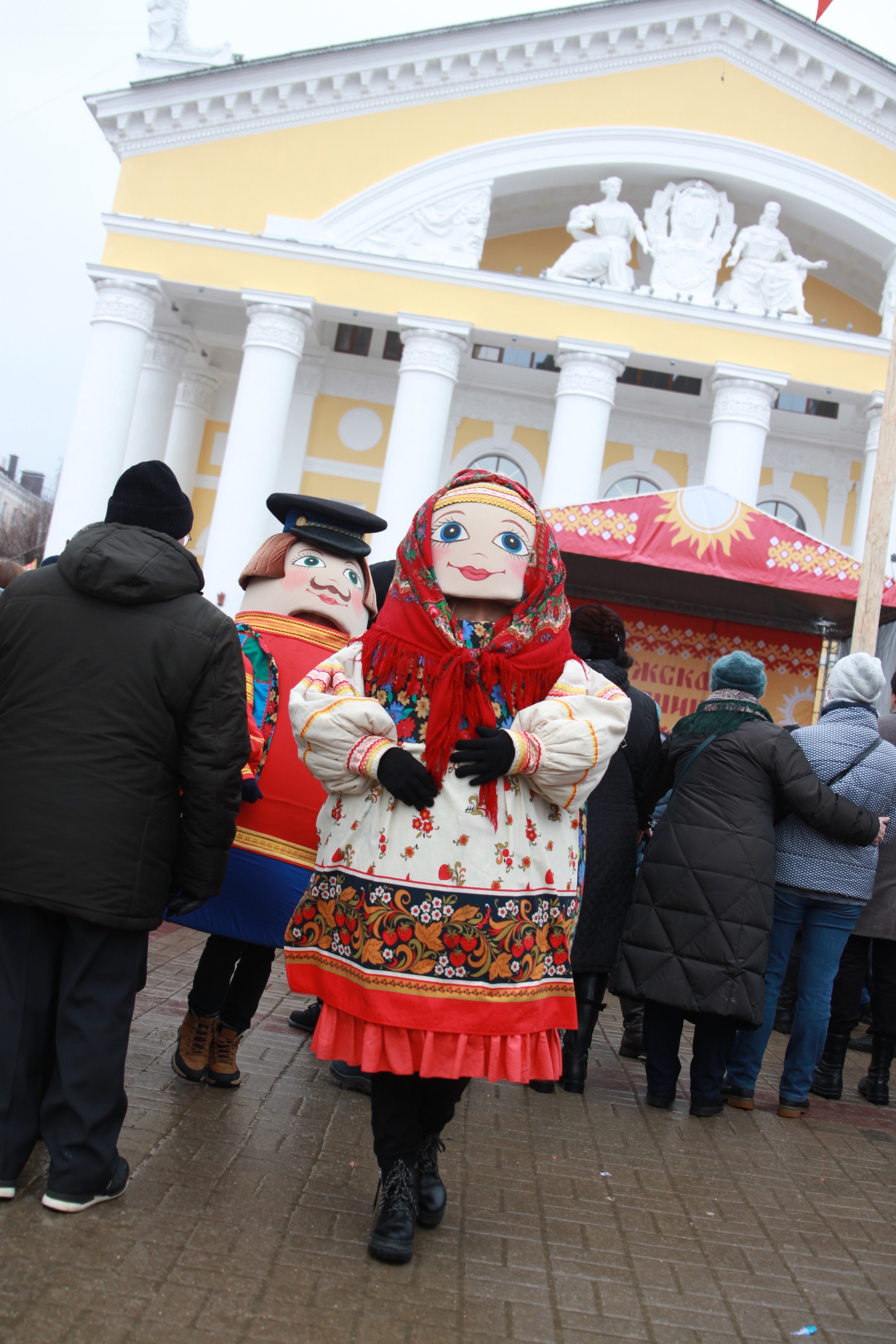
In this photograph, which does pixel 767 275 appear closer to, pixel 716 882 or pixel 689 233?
pixel 689 233

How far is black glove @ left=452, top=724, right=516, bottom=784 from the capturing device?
2.89m

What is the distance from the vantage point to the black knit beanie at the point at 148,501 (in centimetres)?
319

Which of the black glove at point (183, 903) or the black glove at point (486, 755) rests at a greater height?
the black glove at point (486, 755)

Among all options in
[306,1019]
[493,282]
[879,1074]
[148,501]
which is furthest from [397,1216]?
[493,282]

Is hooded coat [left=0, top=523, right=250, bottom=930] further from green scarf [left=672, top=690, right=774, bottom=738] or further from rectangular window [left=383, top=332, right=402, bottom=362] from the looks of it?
rectangular window [left=383, top=332, right=402, bottom=362]

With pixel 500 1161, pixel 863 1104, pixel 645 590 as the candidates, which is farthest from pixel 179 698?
pixel 645 590

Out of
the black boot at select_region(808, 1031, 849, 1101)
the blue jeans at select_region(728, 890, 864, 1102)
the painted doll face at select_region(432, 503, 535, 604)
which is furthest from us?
the black boot at select_region(808, 1031, 849, 1101)

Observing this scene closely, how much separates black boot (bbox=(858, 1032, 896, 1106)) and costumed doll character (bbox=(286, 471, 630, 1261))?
3.19m

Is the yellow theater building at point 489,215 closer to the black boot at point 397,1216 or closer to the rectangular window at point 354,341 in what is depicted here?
the rectangular window at point 354,341

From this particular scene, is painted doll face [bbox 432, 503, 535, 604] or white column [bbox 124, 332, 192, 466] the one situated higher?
white column [bbox 124, 332, 192, 466]

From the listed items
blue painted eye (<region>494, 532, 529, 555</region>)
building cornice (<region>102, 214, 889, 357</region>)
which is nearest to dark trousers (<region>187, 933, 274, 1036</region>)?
blue painted eye (<region>494, 532, 529, 555</region>)

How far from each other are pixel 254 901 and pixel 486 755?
50.1 inches

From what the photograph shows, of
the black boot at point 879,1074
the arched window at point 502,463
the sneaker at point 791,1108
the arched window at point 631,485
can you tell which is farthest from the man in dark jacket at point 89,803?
the arched window at point 631,485

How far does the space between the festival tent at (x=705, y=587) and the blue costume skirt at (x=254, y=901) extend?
587 centimetres
